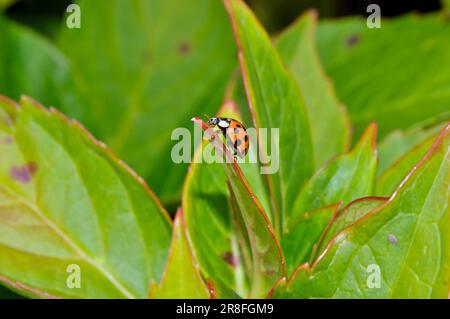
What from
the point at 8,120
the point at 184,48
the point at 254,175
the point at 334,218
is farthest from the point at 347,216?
the point at 184,48

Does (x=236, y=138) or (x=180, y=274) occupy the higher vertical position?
(x=236, y=138)

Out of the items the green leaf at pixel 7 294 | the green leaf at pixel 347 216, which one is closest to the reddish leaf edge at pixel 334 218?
the green leaf at pixel 347 216

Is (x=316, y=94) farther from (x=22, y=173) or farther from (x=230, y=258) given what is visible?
(x=22, y=173)

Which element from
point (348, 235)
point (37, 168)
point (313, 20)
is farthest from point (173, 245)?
point (313, 20)

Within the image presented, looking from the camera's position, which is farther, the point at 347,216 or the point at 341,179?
the point at 341,179

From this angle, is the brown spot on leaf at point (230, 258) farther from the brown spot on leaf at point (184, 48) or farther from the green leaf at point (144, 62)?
the brown spot on leaf at point (184, 48)
